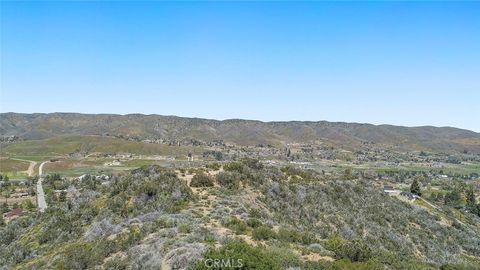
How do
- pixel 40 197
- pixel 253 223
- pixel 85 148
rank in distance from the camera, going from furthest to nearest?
pixel 85 148 < pixel 40 197 < pixel 253 223

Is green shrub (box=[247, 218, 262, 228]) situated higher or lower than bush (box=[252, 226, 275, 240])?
lower

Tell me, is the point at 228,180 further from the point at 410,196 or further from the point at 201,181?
the point at 410,196

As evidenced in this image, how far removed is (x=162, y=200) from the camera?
3706 centimetres

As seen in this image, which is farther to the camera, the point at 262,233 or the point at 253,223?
the point at 253,223

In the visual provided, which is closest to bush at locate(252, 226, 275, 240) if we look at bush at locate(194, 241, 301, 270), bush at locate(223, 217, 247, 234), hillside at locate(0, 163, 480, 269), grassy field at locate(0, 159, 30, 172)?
hillside at locate(0, 163, 480, 269)

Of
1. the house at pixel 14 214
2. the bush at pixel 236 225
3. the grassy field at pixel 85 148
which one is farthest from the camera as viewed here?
the grassy field at pixel 85 148

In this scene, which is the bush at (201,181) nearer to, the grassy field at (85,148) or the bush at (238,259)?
the bush at (238,259)

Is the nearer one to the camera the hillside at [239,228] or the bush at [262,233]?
the hillside at [239,228]

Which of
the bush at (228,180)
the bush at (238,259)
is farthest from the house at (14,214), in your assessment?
the bush at (238,259)

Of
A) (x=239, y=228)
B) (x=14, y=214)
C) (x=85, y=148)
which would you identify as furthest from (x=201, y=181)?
(x=85, y=148)

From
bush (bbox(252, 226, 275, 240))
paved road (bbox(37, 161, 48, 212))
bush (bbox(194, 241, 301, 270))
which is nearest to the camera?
bush (bbox(194, 241, 301, 270))

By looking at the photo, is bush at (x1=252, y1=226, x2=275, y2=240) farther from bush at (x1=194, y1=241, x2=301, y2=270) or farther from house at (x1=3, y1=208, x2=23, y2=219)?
house at (x1=3, y1=208, x2=23, y2=219)

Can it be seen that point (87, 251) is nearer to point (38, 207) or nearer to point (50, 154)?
point (38, 207)

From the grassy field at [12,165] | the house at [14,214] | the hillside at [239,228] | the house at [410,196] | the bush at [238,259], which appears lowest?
the grassy field at [12,165]
